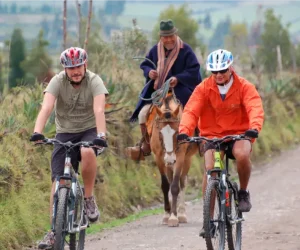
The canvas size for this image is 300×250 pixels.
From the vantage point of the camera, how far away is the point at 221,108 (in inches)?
400

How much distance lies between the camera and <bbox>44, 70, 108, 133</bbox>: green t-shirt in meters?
9.94

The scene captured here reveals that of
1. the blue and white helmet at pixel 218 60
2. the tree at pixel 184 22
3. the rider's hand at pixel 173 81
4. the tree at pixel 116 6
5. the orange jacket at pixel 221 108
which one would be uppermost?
the tree at pixel 116 6

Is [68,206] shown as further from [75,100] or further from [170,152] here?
[170,152]

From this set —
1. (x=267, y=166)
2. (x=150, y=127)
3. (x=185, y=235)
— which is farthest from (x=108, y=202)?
(x=267, y=166)

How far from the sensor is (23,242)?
12.1 metres

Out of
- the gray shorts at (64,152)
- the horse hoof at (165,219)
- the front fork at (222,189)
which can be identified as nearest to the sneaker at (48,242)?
the gray shorts at (64,152)

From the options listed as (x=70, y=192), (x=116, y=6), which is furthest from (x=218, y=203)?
(x=116, y=6)

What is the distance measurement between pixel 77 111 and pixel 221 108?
1.40m

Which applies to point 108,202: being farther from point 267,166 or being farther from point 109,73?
point 267,166

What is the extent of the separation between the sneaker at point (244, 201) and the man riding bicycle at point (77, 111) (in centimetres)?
140

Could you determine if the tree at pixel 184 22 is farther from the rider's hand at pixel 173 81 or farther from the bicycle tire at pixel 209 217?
the bicycle tire at pixel 209 217

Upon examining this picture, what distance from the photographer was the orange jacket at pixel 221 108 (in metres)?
10.1

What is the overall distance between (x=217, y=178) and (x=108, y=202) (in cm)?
585

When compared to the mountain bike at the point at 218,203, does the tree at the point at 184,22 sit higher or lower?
higher
